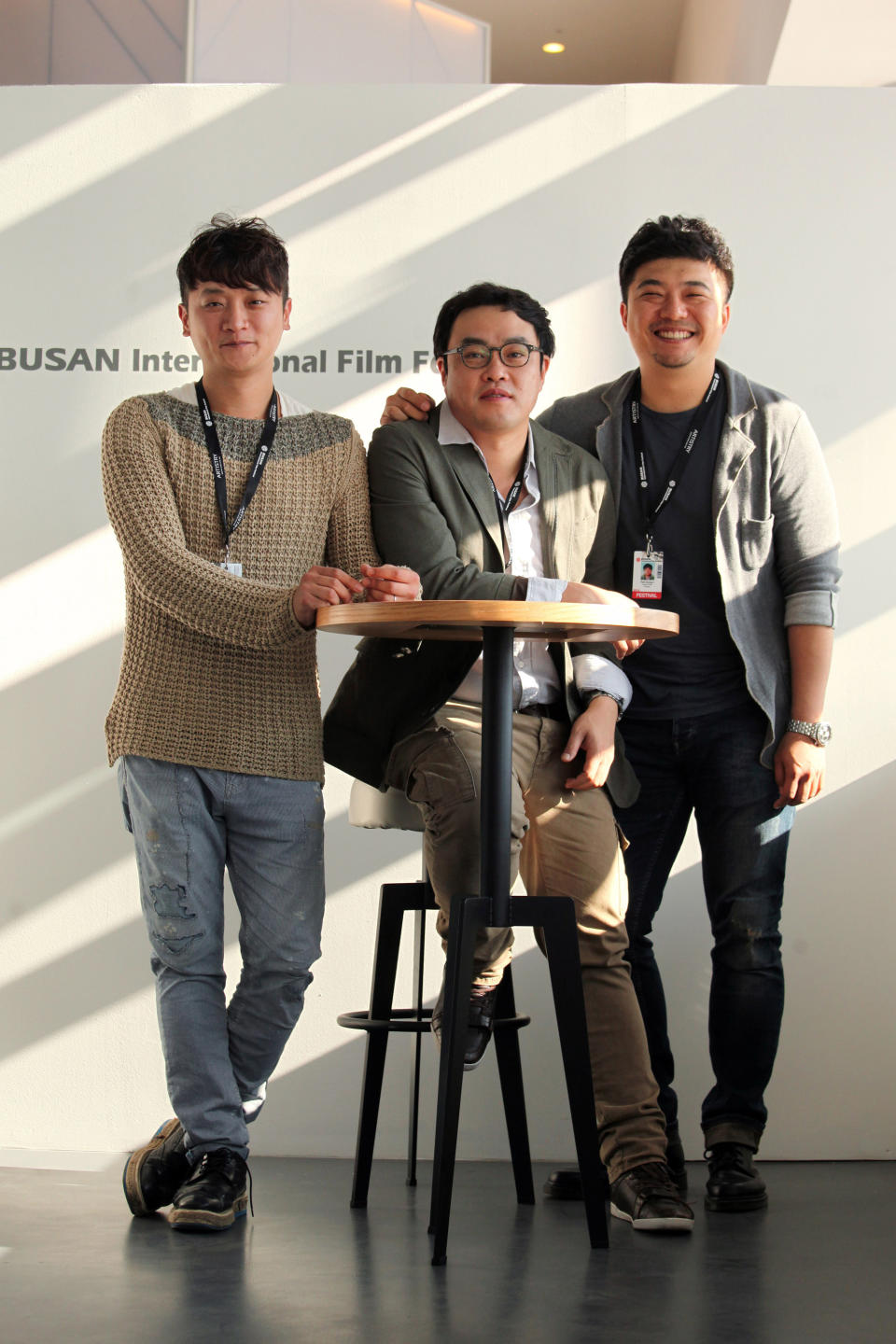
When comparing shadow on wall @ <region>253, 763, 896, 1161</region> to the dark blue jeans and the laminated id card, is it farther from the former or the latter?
the laminated id card

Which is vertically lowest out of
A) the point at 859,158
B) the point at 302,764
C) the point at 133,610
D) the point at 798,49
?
the point at 302,764

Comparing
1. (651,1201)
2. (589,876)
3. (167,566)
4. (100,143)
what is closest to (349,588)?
(167,566)

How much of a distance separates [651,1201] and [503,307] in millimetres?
1736

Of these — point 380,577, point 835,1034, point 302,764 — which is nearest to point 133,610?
point 302,764

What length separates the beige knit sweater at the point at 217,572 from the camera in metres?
2.57

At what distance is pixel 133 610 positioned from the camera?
107 inches

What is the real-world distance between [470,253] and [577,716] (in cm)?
174

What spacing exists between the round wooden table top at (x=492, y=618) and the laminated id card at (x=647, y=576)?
0.57 metres

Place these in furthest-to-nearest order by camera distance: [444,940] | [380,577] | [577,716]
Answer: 1. [577,716]
2. [444,940]
3. [380,577]

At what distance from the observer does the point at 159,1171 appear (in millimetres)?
2684

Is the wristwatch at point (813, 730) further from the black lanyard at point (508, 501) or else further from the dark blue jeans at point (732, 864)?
the black lanyard at point (508, 501)

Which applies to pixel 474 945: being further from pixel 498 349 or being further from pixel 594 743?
pixel 498 349

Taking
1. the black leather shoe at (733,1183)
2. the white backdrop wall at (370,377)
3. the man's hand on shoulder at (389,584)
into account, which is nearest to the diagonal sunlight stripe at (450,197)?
the white backdrop wall at (370,377)

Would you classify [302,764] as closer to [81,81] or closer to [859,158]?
[859,158]
